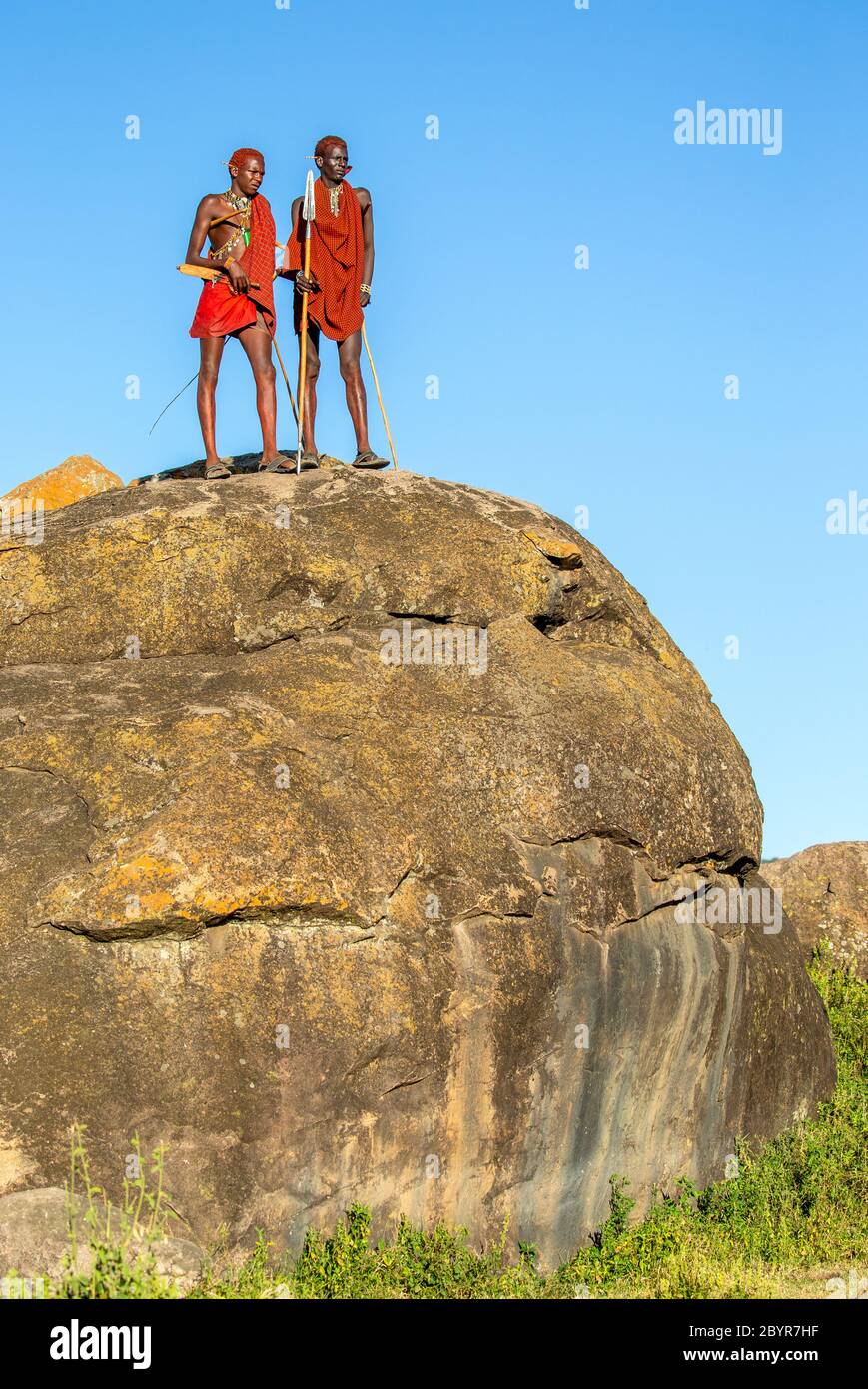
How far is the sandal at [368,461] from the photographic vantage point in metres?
12.4

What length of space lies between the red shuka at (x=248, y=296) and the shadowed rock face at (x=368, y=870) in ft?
4.04

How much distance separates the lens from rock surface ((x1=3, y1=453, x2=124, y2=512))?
17.0 m

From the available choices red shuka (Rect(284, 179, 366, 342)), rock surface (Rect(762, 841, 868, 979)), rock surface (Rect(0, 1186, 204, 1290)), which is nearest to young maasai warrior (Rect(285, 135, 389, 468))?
red shuka (Rect(284, 179, 366, 342))

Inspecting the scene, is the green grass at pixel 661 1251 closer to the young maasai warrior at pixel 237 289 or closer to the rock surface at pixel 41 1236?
the rock surface at pixel 41 1236

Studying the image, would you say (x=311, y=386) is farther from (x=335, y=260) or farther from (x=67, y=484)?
(x=67, y=484)

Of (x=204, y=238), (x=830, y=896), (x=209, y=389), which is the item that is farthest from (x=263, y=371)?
(x=830, y=896)

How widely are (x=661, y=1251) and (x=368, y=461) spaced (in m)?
6.14

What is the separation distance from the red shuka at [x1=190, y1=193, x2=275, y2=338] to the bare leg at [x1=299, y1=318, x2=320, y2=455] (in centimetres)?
65

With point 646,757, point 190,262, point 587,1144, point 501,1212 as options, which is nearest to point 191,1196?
point 501,1212

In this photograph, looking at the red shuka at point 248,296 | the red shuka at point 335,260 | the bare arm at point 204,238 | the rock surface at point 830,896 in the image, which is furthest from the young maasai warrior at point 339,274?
the rock surface at point 830,896

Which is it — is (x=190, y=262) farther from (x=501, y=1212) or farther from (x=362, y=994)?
(x=501, y=1212)

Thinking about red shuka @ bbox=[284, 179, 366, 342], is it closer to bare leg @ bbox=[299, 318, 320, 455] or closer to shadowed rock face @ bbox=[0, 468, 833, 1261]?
bare leg @ bbox=[299, 318, 320, 455]

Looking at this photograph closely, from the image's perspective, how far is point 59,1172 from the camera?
26.5 feet
